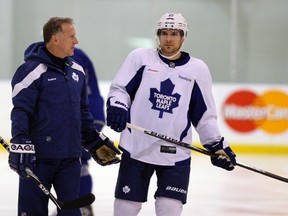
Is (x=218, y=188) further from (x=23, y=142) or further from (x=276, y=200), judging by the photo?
(x=23, y=142)

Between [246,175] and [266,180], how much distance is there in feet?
1.33

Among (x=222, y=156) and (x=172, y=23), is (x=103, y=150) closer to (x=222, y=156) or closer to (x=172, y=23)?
(x=222, y=156)

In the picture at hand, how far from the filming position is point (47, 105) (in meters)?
3.29

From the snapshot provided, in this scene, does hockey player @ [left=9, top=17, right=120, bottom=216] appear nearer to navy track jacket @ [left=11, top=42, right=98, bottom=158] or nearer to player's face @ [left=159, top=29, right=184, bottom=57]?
navy track jacket @ [left=11, top=42, right=98, bottom=158]

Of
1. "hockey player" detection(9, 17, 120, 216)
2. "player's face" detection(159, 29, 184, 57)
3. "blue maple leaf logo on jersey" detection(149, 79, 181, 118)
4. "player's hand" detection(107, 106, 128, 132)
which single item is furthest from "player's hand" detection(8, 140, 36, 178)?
"player's face" detection(159, 29, 184, 57)

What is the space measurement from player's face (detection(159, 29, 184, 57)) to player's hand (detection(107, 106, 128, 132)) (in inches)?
13.4

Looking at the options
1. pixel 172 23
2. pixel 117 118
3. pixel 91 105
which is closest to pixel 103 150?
pixel 117 118

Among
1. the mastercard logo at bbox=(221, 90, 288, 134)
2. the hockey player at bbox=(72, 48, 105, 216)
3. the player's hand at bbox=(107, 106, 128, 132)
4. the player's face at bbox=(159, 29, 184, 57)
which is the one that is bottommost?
the mastercard logo at bbox=(221, 90, 288, 134)

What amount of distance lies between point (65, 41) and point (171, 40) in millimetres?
478

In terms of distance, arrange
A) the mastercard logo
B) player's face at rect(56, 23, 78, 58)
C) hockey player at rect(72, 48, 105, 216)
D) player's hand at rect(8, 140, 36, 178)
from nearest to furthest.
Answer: player's hand at rect(8, 140, 36, 178)
player's face at rect(56, 23, 78, 58)
hockey player at rect(72, 48, 105, 216)
the mastercard logo

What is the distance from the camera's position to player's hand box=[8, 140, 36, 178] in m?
3.17

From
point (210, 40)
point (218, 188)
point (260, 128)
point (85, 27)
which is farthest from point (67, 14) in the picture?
point (218, 188)

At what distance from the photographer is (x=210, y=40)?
10.7m

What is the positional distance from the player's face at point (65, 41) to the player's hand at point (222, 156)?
786mm
